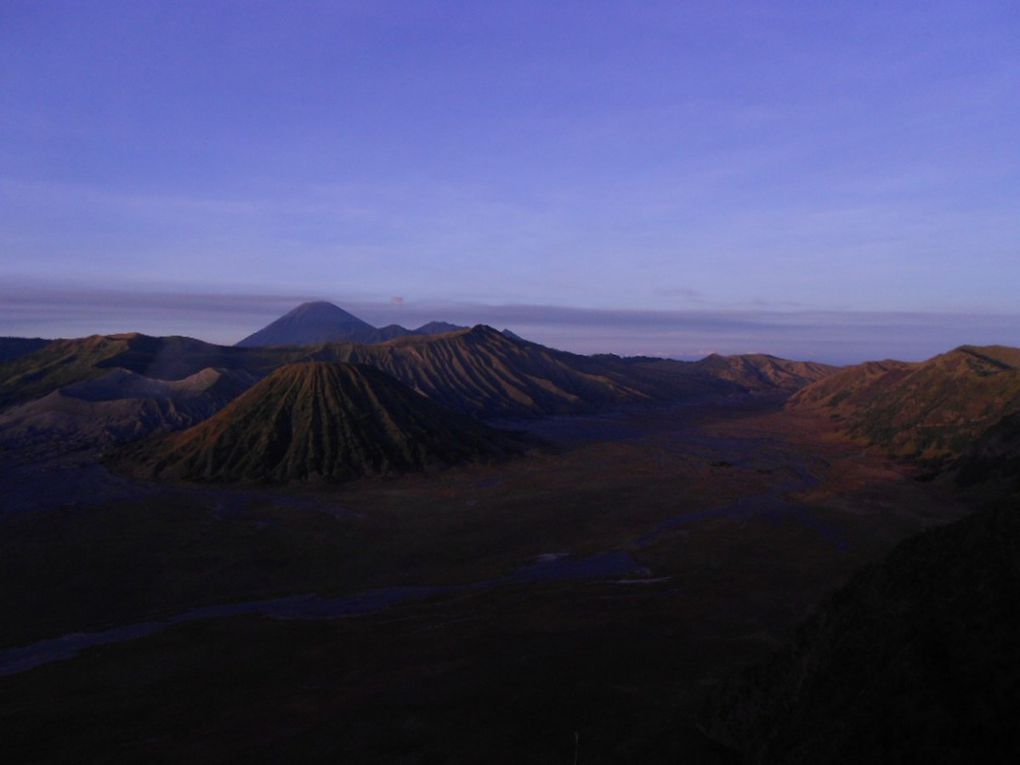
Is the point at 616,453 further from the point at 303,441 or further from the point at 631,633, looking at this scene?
the point at 631,633

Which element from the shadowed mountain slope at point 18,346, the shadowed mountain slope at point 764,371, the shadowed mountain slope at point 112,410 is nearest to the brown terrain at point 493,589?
the shadowed mountain slope at point 112,410

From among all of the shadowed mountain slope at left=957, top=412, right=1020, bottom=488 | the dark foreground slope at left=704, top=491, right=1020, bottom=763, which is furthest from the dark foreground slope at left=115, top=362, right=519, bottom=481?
the dark foreground slope at left=704, top=491, right=1020, bottom=763

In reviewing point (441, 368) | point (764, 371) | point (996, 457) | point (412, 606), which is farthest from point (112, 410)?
point (764, 371)

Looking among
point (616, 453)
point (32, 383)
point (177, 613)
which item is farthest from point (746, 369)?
point (177, 613)

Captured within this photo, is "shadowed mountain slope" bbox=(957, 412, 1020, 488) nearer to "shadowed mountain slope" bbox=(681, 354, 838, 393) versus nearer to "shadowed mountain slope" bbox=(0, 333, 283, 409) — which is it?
"shadowed mountain slope" bbox=(0, 333, 283, 409)

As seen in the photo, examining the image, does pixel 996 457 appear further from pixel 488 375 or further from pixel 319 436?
pixel 488 375
